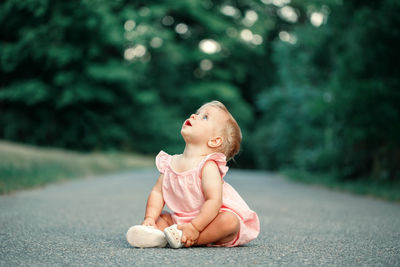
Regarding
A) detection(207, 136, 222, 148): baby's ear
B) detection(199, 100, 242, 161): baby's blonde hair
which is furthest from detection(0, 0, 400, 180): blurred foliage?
detection(207, 136, 222, 148): baby's ear

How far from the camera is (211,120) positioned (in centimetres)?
320

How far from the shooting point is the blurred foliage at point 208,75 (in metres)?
9.04

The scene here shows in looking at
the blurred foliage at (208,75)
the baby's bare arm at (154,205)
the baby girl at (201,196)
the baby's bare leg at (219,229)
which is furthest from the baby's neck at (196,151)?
the blurred foliage at (208,75)

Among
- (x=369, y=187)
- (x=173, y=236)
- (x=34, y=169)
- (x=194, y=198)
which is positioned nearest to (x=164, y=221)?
(x=194, y=198)

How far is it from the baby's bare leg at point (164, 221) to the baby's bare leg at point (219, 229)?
28 cm

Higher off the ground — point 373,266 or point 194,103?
point 194,103

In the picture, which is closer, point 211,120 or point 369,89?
point 211,120

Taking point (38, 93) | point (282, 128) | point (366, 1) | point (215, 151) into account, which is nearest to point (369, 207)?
point (215, 151)

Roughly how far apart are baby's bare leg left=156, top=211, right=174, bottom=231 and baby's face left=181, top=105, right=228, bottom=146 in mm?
530

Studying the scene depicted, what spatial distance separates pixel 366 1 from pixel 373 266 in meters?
8.15

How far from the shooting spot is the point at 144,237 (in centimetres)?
292

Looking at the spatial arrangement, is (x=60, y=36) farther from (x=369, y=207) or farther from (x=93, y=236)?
(x=93, y=236)

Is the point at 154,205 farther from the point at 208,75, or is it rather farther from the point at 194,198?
the point at 208,75

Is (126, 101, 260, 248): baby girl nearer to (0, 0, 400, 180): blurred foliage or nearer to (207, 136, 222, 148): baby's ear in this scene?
(207, 136, 222, 148): baby's ear
